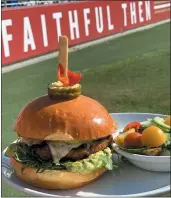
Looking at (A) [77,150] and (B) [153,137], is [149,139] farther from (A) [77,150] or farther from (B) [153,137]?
(A) [77,150]

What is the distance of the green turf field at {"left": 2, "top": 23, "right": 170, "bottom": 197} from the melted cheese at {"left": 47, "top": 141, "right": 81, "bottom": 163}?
2.01 metres

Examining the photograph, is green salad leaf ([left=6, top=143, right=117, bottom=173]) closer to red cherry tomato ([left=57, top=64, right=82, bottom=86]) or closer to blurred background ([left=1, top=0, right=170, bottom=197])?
red cherry tomato ([left=57, top=64, right=82, bottom=86])

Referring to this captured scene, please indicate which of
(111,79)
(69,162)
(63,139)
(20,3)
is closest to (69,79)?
(63,139)

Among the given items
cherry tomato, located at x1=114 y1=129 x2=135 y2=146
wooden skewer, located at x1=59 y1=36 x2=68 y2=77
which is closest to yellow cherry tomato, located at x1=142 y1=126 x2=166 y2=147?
cherry tomato, located at x1=114 y1=129 x2=135 y2=146

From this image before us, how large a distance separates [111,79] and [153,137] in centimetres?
645

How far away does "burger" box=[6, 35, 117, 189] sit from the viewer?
1696 millimetres

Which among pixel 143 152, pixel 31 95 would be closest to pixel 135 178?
pixel 143 152

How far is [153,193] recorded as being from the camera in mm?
1569

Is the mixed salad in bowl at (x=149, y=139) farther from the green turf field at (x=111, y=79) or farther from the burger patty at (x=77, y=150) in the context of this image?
the green turf field at (x=111, y=79)

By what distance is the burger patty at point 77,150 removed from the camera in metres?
1.74

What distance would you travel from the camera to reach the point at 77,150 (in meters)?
1.75

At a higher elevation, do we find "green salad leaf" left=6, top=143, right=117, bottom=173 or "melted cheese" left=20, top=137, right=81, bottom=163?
"melted cheese" left=20, top=137, right=81, bottom=163

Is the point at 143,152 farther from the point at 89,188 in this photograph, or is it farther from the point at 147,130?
the point at 89,188

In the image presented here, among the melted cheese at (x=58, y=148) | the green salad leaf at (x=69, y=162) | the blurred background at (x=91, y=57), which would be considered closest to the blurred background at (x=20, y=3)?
the blurred background at (x=91, y=57)
